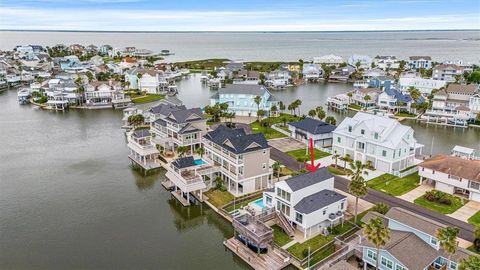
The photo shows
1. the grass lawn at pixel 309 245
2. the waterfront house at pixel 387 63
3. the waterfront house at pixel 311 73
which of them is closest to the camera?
the grass lawn at pixel 309 245

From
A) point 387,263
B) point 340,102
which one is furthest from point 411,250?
point 340,102

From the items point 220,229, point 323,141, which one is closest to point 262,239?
point 220,229

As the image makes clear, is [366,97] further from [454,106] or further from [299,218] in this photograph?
[299,218]

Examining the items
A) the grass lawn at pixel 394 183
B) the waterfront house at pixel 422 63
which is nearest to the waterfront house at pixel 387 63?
the waterfront house at pixel 422 63

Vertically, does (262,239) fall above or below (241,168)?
below

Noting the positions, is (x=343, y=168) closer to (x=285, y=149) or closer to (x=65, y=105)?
(x=285, y=149)

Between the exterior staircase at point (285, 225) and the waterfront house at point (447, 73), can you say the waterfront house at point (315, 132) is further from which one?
the waterfront house at point (447, 73)

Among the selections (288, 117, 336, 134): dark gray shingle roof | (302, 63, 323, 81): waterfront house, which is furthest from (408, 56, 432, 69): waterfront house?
(288, 117, 336, 134): dark gray shingle roof
